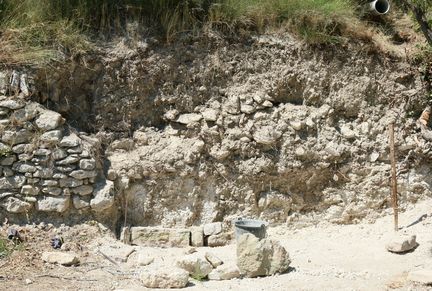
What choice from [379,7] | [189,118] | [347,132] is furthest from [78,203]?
[379,7]

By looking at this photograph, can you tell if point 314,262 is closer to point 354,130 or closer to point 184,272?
point 184,272

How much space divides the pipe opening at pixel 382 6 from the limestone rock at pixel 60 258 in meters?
5.44

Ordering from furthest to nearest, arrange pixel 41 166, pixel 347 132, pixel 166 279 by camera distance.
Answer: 1. pixel 347 132
2. pixel 41 166
3. pixel 166 279

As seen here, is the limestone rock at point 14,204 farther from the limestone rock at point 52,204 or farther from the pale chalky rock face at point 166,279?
the pale chalky rock face at point 166,279

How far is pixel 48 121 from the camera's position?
266 inches

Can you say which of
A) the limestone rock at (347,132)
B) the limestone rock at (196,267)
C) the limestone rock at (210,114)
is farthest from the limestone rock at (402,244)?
the limestone rock at (210,114)

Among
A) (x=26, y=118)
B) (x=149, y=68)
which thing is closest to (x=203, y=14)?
(x=149, y=68)

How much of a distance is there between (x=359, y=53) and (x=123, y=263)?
4261 millimetres

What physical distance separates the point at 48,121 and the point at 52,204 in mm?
937

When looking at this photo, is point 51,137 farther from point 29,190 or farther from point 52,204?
point 52,204

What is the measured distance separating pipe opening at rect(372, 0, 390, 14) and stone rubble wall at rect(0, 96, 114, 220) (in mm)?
4651

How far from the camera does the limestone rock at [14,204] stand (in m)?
6.62

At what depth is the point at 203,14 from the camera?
7891 millimetres

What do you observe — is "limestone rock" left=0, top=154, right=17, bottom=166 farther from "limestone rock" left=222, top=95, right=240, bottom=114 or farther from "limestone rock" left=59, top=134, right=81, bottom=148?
"limestone rock" left=222, top=95, right=240, bottom=114
